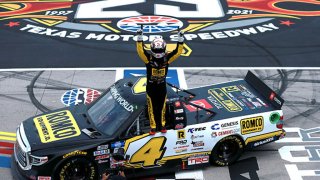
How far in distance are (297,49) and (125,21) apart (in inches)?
221

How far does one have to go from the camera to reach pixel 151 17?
677 inches

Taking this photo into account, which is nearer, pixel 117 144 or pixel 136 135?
pixel 117 144

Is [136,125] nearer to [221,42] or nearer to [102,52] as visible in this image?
[102,52]

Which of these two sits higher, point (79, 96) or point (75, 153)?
point (75, 153)

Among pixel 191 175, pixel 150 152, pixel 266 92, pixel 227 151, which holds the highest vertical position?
pixel 266 92

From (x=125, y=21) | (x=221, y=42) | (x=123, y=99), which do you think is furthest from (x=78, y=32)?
(x=123, y=99)

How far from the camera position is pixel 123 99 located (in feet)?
28.8

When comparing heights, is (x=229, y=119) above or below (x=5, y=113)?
above

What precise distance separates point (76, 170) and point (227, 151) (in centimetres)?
280

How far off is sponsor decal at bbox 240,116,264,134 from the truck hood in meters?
2.69

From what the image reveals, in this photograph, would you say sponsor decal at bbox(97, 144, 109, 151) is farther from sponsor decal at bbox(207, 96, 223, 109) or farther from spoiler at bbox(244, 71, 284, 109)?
spoiler at bbox(244, 71, 284, 109)

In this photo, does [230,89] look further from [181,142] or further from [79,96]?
[79,96]

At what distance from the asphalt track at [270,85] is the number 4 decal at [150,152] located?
33.5 inches

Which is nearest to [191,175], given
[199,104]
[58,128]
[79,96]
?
[199,104]
